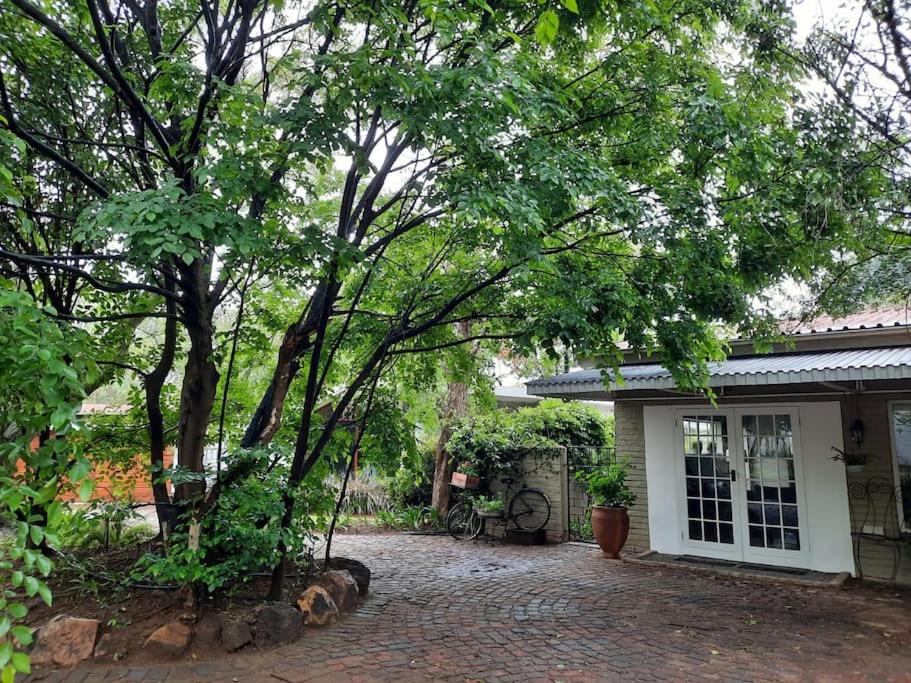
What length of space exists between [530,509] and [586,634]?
18.1 feet

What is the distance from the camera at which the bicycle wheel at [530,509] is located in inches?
426

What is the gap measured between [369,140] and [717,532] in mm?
7295

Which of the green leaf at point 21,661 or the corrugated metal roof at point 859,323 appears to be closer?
the green leaf at point 21,661

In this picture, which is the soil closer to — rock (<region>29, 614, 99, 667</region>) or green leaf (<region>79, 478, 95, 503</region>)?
rock (<region>29, 614, 99, 667</region>)

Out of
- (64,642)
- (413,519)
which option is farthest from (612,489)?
(64,642)

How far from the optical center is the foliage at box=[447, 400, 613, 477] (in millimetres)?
11266

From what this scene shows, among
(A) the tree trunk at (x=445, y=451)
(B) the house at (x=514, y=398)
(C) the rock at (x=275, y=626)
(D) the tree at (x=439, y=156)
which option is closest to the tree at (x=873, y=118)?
(D) the tree at (x=439, y=156)

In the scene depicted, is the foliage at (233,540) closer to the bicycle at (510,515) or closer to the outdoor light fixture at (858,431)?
the bicycle at (510,515)

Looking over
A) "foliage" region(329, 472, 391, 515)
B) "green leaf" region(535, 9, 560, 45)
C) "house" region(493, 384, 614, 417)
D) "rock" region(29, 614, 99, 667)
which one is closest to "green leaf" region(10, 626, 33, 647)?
"green leaf" region(535, 9, 560, 45)

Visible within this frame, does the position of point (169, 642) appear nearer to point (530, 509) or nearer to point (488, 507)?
point (488, 507)

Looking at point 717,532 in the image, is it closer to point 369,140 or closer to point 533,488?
point 533,488

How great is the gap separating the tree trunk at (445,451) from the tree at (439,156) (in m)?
5.71

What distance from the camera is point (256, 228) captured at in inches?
165

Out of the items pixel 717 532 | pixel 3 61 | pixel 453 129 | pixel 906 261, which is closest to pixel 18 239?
pixel 3 61
